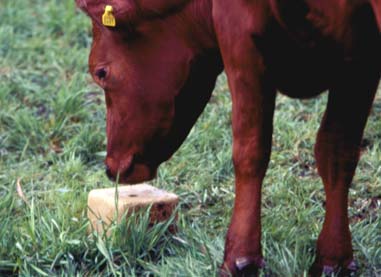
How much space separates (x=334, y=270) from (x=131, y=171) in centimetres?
87

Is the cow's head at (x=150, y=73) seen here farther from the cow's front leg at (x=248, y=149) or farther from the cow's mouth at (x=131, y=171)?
the cow's front leg at (x=248, y=149)

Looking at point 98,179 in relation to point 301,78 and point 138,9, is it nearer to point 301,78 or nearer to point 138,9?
point 138,9

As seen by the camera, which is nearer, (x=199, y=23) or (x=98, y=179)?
(x=199, y=23)

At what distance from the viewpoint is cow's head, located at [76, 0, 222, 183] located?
3939 millimetres

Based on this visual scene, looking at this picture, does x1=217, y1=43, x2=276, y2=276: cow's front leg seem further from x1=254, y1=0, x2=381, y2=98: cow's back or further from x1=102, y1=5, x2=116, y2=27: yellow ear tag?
x1=102, y1=5, x2=116, y2=27: yellow ear tag

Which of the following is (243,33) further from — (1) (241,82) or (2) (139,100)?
(2) (139,100)

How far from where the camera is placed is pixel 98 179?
5.33 m

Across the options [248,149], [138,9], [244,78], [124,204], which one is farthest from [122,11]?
[124,204]

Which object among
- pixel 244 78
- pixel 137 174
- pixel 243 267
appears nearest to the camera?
pixel 244 78

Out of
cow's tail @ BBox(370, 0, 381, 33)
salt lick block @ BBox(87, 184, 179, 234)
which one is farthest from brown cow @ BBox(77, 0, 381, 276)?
salt lick block @ BBox(87, 184, 179, 234)

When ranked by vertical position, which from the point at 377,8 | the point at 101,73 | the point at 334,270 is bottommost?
the point at 334,270

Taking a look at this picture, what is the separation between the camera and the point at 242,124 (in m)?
3.67

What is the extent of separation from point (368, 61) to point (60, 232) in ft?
4.60

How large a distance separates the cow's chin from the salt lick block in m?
0.09
